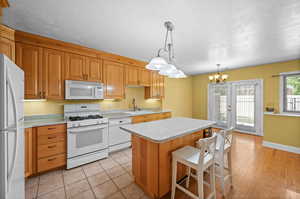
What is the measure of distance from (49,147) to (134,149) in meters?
1.62

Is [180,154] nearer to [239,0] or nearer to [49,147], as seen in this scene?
[239,0]

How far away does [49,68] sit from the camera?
2389 mm

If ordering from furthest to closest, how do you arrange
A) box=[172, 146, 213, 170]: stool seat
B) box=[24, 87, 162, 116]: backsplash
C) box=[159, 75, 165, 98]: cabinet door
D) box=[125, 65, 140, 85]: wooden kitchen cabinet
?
1. box=[159, 75, 165, 98]: cabinet door
2. box=[125, 65, 140, 85]: wooden kitchen cabinet
3. box=[24, 87, 162, 116]: backsplash
4. box=[172, 146, 213, 170]: stool seat

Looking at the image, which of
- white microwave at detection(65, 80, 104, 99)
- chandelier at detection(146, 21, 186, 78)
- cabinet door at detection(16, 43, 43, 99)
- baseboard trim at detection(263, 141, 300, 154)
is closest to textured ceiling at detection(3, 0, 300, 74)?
chandelier at detection(146, 21, 186, 78)

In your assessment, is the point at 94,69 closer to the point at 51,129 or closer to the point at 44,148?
the point at 51,129

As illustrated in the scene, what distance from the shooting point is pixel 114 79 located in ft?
10.8

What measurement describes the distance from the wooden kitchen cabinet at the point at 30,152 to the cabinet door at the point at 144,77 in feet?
8.99

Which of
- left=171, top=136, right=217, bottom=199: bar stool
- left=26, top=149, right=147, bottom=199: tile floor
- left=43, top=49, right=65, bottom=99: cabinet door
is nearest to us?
left=171, top=136, right=217, bottom=199: bar stool

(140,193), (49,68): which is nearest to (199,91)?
(140,193)

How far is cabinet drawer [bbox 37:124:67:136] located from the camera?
7.00 feet

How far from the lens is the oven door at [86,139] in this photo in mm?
2402

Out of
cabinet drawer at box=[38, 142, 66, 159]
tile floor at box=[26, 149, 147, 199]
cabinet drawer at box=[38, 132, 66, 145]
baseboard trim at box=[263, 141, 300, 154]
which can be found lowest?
tile floor at box=[26, 149, 147, 199]

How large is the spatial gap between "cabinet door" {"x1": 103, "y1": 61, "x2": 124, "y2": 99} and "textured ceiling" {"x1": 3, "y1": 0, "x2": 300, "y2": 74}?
0.53m

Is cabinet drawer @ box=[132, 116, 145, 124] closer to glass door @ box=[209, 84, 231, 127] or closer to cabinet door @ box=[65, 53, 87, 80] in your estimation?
cabinet door @ box=[65, 53, 87, 80]
